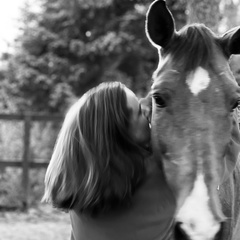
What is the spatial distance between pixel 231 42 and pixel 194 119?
1.52 ft

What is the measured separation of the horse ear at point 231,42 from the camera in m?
2.09

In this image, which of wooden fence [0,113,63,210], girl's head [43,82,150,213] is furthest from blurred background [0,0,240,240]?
girl's head [43,82,150,213]

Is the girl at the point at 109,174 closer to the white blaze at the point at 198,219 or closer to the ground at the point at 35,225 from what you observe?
the white blaze at the point at 198,219

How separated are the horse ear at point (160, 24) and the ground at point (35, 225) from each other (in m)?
4.97

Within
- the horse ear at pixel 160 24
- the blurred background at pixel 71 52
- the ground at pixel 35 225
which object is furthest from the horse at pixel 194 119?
the blurred background at pixel 71 52

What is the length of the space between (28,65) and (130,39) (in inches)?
115

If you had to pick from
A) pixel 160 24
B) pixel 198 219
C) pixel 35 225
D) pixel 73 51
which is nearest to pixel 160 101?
pixel 160 24

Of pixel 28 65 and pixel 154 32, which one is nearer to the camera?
pixel 154 32

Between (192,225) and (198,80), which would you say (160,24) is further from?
(192,225)

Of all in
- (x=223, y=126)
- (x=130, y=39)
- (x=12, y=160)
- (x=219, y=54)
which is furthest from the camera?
(x=130, y=39)

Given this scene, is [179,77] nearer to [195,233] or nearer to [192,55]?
[192,55]

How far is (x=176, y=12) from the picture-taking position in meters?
12.9

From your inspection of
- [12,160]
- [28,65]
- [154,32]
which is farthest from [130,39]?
[154,32]

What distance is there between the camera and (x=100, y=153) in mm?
2244
